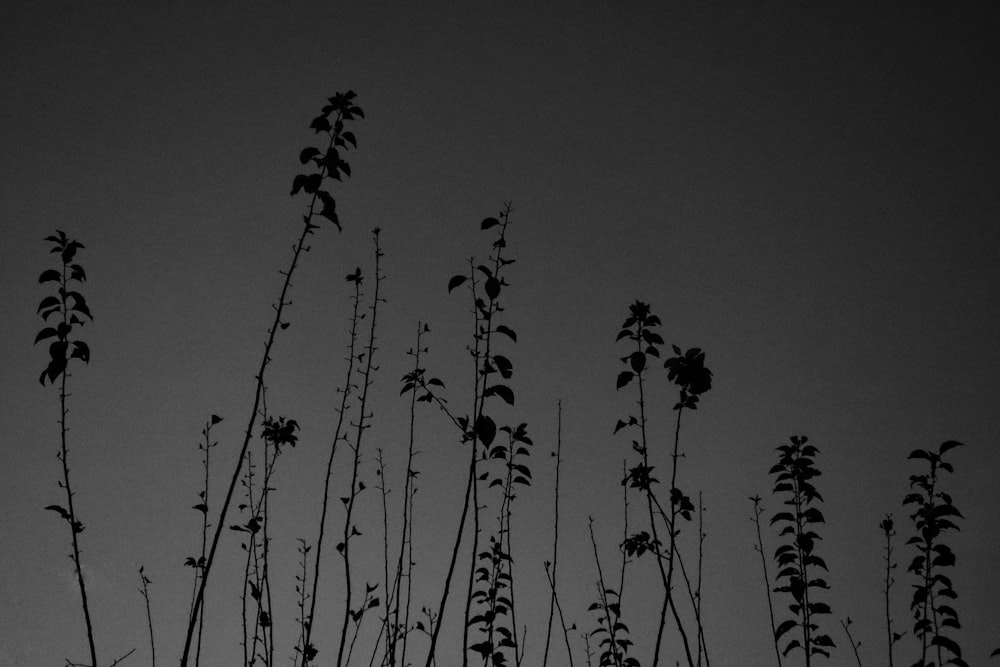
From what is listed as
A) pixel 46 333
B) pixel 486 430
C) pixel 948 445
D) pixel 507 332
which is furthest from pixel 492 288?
pixel 948 445

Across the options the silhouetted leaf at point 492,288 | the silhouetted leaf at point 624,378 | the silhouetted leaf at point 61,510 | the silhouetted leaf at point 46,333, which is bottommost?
the silhouetted leaf at point 61,510

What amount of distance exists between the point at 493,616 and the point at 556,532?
192cm

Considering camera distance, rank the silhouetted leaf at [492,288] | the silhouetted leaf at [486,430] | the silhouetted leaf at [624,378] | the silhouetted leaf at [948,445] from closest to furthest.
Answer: the silhouetted leaf at [486,430]
the silhouetted leaf at [492,288]
the silhouetted leaf at [624,378]
the silhouetted leaf at [948,445]

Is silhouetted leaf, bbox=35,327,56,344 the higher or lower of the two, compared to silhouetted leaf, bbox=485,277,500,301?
lower

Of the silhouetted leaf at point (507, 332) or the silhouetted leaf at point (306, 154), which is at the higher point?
the silhouetted leaf at point (306, 154)

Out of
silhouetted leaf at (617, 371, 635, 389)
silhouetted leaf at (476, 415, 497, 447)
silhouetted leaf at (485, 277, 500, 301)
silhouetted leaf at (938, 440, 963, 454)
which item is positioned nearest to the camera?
silhouetted leaf at (476, 415, 497, 447)

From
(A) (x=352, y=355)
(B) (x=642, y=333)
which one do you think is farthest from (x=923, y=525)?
(A) (x=352, y=355)

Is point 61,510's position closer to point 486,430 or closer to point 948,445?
point 486,430

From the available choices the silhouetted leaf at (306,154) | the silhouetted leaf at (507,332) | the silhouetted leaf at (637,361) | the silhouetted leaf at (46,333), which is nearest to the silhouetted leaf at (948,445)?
the silhouetted leaf at (637,361)

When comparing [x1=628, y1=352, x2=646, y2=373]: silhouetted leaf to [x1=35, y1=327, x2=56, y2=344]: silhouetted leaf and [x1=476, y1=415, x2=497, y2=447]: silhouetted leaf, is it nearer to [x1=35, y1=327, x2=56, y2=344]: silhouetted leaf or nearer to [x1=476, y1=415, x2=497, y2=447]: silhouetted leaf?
[x1=476, y1=415, x2=497, y2=447]: silhouetted leaf

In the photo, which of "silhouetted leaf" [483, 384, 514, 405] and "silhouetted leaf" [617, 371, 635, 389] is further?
"silhouetted leaf" [617, 371, 635, 389]

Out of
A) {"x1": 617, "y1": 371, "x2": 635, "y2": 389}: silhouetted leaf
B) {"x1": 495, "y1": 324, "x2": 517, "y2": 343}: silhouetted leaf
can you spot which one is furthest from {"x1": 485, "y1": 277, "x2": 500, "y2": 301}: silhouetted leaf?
{"x1": 617, "y1": 371, "x2": 635, "y2": 389}: silhouetted leaf

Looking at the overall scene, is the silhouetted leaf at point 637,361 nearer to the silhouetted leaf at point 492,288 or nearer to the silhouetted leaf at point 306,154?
the silhouetted leaf at point 492,288

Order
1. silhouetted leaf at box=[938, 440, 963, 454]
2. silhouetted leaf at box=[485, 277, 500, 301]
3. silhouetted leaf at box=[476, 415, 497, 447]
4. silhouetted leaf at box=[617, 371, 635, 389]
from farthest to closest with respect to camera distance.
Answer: silhouetted leaf at box=[938, 440, 963, 454] < silhouetted leaf at box=[617, 371, 635, 389] < silhouetted leaf at box=[485, 277, 500, 301] < silhouetted leaf at box=[476, 415, 497, 447]
